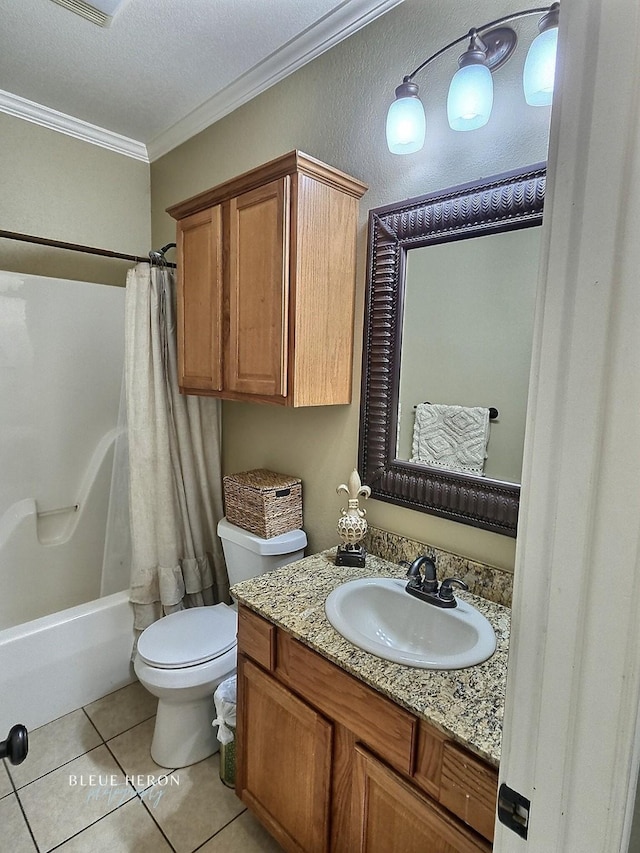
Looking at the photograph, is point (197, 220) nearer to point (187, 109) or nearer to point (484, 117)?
point (187, 109)

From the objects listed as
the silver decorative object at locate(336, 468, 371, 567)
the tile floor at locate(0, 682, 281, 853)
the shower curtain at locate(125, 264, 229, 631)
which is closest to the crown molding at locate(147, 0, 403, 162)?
the shower curtain at locate(125, 264, 229, 631)

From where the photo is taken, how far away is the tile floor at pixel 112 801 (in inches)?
56.9

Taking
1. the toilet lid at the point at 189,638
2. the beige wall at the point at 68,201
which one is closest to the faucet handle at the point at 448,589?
the toilet lid at the point at 189,638

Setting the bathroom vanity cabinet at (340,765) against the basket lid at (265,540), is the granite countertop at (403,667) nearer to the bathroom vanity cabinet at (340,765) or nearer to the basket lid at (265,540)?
the bathroom vanity cabinet at (340,765)

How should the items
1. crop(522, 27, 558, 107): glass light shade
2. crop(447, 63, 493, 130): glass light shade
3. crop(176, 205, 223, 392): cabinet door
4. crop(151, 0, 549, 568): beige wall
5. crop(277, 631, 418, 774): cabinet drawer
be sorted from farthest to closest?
crop(176, 205, 223, 392): cabinet door, crop(151, 0, 549, 568): beige wall, crop(447, 63, 493, 130): glass light shade, crop(522, 27, 558, 107): glass light shade, crop(277, 631, 418, 774): cabinet drawer

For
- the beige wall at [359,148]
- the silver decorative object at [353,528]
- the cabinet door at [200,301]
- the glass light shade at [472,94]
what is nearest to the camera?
the glass light shade at [472,94]

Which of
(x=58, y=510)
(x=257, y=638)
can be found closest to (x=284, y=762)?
(x=257, y=638)

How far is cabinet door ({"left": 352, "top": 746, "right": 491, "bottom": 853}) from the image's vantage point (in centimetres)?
91

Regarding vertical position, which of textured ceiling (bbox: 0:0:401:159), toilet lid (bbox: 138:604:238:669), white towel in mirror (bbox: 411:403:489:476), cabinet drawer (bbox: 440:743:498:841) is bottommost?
toilet lid (bbox: 138:604:238:669)

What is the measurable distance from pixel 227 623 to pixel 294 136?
6.32ft

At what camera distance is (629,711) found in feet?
1.52

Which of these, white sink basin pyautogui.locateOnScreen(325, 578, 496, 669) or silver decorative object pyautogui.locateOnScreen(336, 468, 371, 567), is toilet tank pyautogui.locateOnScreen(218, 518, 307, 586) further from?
white sink basin pyautogui.locateOnScreen(325, 578, 496, 669)

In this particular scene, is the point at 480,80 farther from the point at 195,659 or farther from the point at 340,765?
the point at 195,659

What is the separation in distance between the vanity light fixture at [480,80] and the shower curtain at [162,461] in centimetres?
120
